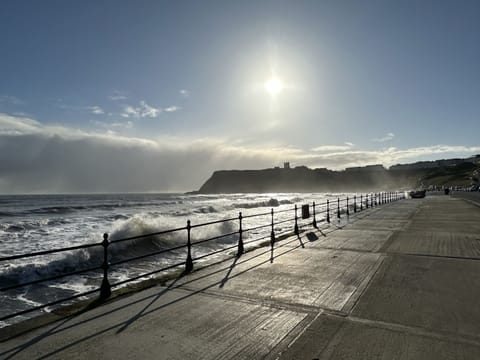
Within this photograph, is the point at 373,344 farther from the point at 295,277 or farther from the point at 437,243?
the point at 437,243

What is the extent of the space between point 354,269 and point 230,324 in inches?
153

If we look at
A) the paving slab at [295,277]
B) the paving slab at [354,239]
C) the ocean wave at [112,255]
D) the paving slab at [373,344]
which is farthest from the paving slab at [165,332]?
the paving slab at [354,239]

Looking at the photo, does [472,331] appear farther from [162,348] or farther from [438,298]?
[162,348]

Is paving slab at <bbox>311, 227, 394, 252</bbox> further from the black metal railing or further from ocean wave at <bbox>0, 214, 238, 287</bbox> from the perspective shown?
ocean wave at <bbox>0, 214, 238, 287</bbox>

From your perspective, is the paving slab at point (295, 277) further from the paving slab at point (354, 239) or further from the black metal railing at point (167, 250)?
the paving slab at point (354, 239)

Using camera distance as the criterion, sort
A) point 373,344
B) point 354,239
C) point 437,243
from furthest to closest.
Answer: point 354,239 < point 437,243 < point 373,344

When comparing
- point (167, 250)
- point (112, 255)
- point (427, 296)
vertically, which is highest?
point (167, 250)

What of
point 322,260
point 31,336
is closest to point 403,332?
point 322,260

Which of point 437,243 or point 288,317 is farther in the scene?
point 437,243

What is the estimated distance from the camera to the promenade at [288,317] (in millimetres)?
3602

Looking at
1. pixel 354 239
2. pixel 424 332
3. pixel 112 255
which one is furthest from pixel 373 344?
pixel 112 255

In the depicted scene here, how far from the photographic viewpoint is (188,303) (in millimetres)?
5176

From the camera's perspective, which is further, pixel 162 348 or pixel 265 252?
pixel 265 252

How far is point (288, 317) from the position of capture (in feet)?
14.8
